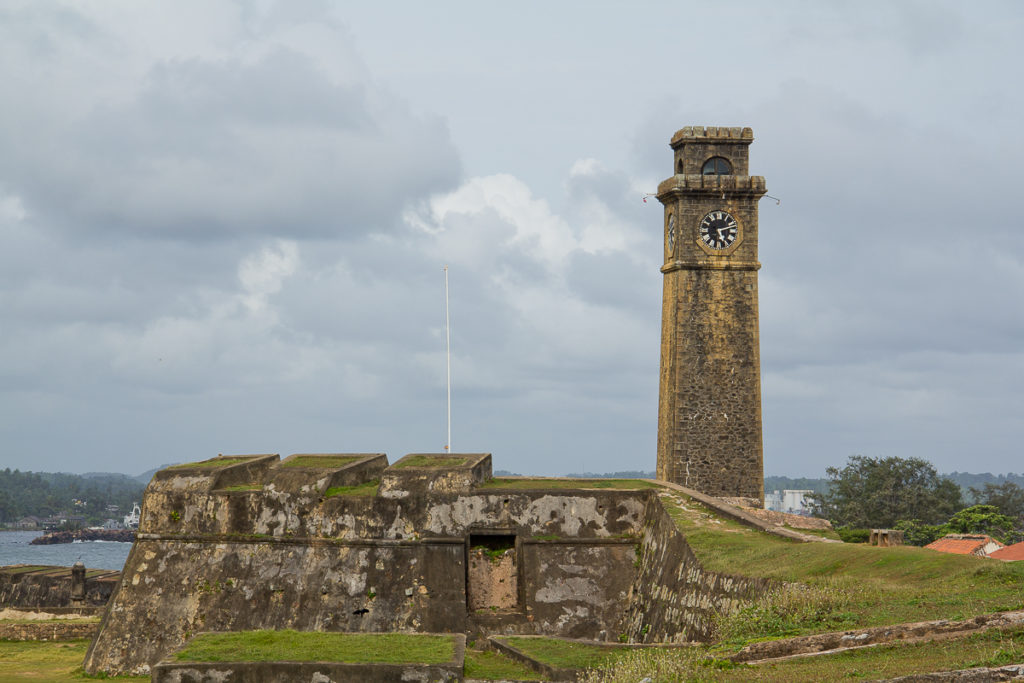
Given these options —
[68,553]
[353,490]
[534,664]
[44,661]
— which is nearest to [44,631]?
[44,661]

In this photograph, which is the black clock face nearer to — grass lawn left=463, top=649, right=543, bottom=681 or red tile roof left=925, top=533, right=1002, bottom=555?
red tile roof left=925, top=533, right=1002, bottom=555

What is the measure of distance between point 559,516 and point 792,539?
4.76 metres

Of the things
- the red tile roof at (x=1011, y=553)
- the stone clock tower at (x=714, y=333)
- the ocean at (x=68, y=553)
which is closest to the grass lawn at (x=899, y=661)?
the stone clock tower at (x=714, y=333)

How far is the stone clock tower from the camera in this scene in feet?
105

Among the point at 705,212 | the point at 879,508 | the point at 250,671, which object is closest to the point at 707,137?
the point at 705,212

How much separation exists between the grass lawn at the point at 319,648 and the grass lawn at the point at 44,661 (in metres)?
6.80

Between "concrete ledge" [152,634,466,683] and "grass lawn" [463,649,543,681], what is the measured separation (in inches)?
33.5

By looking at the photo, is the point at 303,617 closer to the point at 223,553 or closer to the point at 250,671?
the point at 223,553

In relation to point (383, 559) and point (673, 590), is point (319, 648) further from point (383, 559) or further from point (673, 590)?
point (673, 590)

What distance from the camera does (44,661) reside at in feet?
69.9

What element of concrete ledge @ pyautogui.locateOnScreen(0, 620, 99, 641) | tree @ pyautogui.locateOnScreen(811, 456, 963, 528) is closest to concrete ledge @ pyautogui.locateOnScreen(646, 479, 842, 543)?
concrete ledge @ pyautogui.locateOnScreen(0, 620, 99, 641)

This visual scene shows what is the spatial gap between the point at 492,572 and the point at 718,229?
15476 mm

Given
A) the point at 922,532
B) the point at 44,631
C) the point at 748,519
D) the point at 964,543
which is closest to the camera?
the point at 748,519

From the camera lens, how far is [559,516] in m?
21.0
